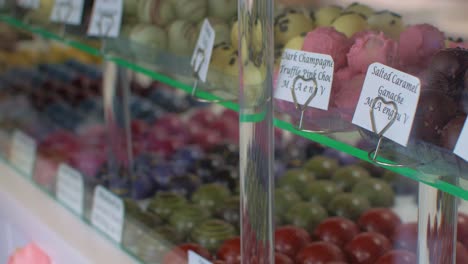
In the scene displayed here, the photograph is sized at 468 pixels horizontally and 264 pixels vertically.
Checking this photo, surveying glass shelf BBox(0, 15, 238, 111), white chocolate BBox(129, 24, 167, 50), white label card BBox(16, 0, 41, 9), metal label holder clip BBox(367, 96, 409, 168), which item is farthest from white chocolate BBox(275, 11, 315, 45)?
white label card BBox(16, 0, 41, 9)

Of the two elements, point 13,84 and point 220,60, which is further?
point 13,84

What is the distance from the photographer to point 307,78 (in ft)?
2.38

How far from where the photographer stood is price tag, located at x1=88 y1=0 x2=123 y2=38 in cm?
118

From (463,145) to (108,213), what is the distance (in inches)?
28.5

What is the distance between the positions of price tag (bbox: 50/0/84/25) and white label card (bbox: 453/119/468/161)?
86 centimetres

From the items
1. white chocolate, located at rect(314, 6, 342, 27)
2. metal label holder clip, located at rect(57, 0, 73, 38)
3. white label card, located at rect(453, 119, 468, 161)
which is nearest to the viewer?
white label card, located at rect(453, 119, 468, 161)

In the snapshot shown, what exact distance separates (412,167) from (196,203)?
647mm

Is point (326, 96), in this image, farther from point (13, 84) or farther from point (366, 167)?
point (13, 84)

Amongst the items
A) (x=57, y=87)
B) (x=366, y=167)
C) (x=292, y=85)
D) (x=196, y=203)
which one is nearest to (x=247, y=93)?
(x=292, y=85)

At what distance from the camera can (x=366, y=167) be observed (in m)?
1.33

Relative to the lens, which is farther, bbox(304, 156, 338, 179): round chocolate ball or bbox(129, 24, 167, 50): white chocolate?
bbox(304, 156, 338, 179): round chocolate ball

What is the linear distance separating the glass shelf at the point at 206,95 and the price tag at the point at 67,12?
0.11 feet

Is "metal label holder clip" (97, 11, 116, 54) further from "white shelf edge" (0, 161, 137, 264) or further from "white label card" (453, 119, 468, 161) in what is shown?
"white label card" (453, 119, 468, 161)

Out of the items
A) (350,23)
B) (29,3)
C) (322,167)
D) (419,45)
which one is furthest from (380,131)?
(29,3)
